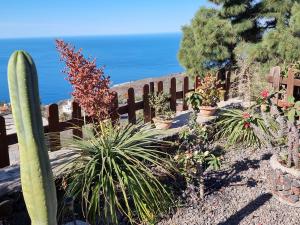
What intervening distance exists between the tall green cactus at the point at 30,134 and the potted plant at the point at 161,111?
4.21 metres

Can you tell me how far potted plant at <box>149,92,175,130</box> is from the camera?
6.29 meters

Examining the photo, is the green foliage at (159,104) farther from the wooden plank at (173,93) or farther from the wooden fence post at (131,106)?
the wooden plank at (173,93)

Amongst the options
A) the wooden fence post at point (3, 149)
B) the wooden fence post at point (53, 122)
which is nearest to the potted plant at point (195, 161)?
the wooden fence post at point (53, 122)

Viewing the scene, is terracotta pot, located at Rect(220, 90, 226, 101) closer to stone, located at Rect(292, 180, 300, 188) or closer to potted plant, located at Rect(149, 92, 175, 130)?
potted plant, located at Rect(149, 92, 175, 130)

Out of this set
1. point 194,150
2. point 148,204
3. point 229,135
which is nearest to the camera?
point 148,204

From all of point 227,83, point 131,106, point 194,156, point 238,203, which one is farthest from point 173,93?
point 238,203

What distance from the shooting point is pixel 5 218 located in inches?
145

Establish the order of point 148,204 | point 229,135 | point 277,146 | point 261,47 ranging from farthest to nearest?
point 261,47, point 229,135, point 277,146, point 148,204

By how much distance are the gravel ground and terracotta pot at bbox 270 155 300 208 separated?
0.26 ft

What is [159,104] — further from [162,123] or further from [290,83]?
[290,83]

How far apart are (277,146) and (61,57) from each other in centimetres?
342

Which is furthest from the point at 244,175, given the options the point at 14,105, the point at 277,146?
the point at 14,105

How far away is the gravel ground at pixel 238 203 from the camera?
397 cm

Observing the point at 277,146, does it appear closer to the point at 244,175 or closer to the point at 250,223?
the point at 244,175
